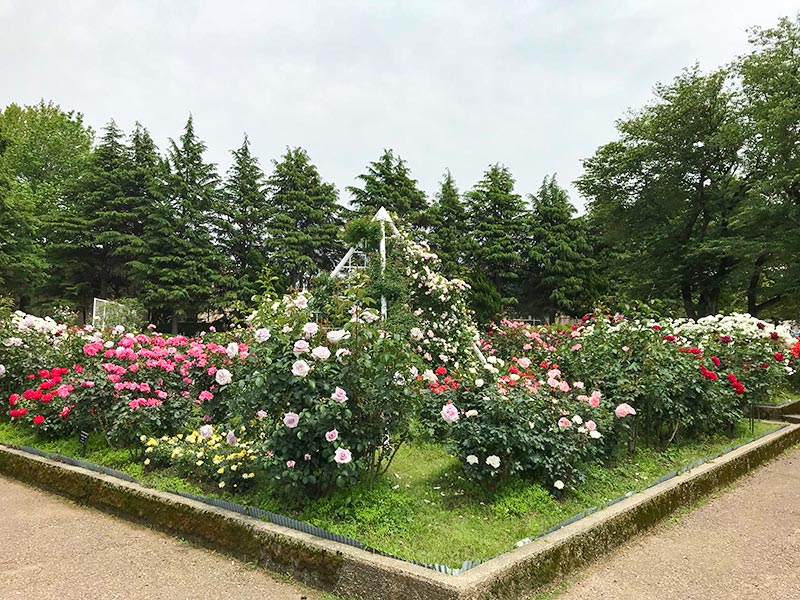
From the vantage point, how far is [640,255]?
20.2 meters

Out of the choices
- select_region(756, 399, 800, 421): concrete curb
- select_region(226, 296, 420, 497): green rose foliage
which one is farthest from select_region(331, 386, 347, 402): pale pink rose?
select_region(756, 399, 800, 421): concrete curb

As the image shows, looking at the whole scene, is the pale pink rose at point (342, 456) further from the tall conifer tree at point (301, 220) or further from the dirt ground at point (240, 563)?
the tall conifer tree at point (301, 220)

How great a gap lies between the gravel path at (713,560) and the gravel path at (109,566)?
1.45 meters

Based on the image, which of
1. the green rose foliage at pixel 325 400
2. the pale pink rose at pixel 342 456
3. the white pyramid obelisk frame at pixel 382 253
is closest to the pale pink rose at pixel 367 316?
the green rose foliage at pixel 325 400

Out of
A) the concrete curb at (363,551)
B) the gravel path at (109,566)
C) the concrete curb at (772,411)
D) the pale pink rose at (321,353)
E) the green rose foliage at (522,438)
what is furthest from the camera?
the concrete curb at (772,411)

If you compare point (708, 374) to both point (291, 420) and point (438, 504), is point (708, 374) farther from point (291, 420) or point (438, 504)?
point (291, 420)

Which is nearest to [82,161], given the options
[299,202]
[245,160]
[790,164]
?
[245,160]

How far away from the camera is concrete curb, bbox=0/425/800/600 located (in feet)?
7.14

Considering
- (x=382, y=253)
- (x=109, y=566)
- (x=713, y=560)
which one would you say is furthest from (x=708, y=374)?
(x=109, y=566)

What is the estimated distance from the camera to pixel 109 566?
2666 mm

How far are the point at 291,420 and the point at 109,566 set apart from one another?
45.4 inches

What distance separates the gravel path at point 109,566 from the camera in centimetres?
239

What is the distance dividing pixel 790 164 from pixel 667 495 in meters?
15.5

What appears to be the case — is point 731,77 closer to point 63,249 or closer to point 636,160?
point 636,160
